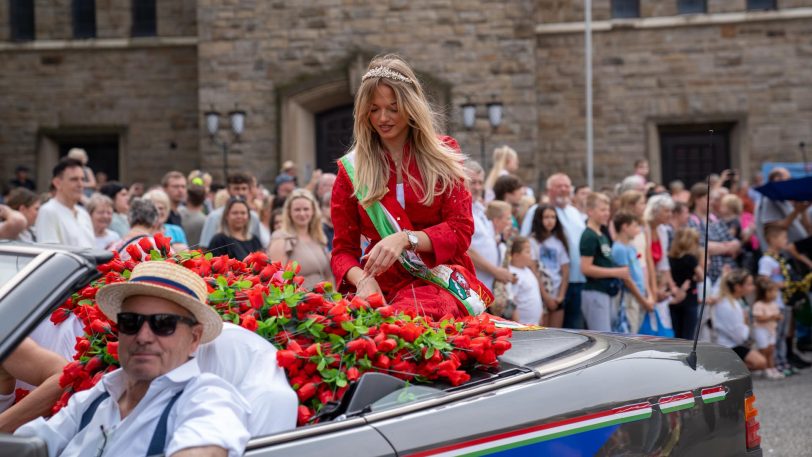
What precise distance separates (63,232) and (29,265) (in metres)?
5.67

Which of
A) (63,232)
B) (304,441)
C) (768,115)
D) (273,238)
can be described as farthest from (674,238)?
(768,115)

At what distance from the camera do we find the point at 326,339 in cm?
339

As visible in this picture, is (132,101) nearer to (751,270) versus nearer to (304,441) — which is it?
(751,270)

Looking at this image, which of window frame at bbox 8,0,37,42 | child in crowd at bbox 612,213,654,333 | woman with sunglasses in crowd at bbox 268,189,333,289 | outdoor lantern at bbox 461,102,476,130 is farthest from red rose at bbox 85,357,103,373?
window frame at bbox 8,0,37,42

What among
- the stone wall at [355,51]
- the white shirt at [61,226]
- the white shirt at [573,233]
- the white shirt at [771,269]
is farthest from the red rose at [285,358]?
the stone wall at [355,51]

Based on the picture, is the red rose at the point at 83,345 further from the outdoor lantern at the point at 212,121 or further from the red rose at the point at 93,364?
the outdoor lantern at the point at 212,121

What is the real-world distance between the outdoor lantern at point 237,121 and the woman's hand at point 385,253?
59.6 feet

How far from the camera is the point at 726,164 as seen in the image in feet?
78.6

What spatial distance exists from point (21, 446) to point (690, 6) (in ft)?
74.3

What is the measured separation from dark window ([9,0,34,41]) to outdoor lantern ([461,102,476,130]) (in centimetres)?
1082

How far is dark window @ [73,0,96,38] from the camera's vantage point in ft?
81.6

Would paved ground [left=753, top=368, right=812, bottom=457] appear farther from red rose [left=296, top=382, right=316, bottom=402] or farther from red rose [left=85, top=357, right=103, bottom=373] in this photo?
red rose [left=85, top=357, right=103, bottom=373]

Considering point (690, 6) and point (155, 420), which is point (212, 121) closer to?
point (690, 6)

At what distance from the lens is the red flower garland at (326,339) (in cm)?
322
